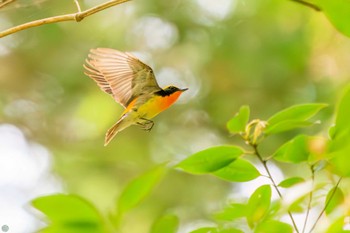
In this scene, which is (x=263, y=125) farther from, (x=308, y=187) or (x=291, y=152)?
(x=308, y=187)

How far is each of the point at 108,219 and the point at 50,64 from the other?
2606mm

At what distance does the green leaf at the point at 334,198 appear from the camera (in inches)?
19.5

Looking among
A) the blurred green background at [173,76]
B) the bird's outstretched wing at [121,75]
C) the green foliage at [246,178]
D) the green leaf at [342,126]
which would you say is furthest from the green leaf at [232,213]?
the blurred green background at [173,76]

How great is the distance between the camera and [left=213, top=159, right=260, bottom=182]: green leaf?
53 cm

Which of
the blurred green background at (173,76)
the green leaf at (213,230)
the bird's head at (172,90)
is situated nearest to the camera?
the green leaf at (213,230)

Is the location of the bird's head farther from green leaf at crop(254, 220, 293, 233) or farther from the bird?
green leaf at crop(254, 220, 293, 233)

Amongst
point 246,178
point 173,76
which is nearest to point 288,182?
point 246,178

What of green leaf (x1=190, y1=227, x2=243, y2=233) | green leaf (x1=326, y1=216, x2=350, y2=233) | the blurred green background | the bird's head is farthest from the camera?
the blurred green background

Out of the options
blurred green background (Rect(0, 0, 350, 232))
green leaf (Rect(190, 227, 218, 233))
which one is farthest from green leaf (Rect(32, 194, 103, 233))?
blurred green background (Rect(0, 0, 350, 232))

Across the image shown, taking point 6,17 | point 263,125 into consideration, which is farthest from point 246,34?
point 263,125

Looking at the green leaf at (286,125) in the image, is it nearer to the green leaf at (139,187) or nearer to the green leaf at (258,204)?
the green leaf at (258,204)

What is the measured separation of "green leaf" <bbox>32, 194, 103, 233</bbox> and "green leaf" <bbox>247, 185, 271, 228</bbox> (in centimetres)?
15

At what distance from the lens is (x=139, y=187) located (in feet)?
1.24

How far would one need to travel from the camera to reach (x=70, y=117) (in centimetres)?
282
